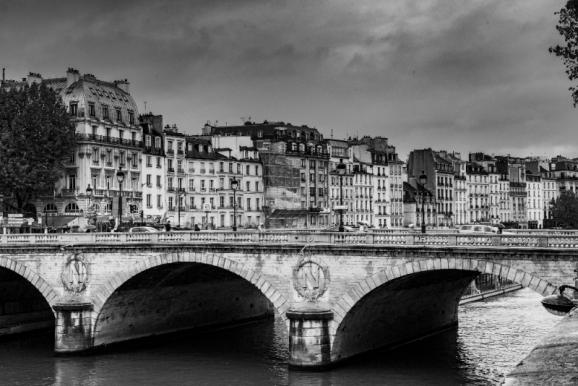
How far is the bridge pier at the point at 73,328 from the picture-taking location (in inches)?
1954

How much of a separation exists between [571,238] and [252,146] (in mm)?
77273

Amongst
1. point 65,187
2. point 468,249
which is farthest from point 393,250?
point 65,187

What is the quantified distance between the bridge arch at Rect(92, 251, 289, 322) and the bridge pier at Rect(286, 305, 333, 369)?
2040mm

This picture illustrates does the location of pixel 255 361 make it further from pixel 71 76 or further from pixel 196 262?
pixel 71 76

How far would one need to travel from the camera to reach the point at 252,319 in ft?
213

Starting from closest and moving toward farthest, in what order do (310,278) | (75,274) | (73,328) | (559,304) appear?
(559,304)
(310,278)
(73,328)
(75,274)

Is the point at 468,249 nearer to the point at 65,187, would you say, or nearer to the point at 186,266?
the point at 186,266

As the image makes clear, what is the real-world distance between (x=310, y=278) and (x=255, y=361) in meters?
6.70

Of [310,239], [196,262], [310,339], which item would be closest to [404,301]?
[310,239]

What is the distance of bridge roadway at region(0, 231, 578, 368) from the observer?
39.8 m

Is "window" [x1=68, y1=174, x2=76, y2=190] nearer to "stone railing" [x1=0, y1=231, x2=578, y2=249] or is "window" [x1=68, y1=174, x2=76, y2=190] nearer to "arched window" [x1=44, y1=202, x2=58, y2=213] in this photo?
"arched window" [x1=44, y1=202, x2=58, y2=213]

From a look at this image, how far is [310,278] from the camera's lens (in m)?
43.9

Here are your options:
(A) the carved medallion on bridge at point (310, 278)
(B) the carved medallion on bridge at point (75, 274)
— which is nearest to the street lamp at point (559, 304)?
(A) the carved medallion on bridge at point (310, 278)

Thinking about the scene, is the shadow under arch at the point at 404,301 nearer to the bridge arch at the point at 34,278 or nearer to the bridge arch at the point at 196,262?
the bridge arch at the point at 196,262
